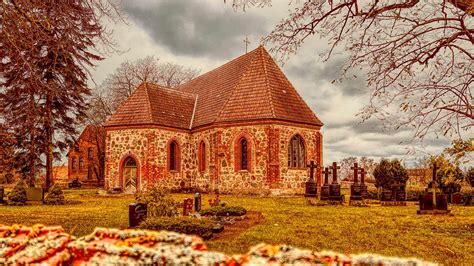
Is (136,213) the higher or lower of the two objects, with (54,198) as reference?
higher

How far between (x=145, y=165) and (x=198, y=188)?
4232 millimetres

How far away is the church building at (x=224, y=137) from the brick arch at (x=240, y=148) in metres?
0.07

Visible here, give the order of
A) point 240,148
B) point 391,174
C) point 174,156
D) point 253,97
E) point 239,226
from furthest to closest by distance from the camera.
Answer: point 174,156, point 253,97, point 240,148, point 391,174, point 239,226

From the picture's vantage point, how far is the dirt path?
355 inches

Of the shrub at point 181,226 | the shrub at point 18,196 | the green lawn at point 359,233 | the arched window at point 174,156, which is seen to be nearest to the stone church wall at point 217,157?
the arched window at point 174,156

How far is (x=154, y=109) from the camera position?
27062 mm

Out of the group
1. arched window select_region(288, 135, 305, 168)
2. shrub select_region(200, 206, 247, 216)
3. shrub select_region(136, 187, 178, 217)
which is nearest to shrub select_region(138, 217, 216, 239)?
shrub select_region(136, 187, 178, 217)

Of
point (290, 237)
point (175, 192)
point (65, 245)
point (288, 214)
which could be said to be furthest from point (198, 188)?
point (65, 245)

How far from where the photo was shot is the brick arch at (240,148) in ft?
77.8

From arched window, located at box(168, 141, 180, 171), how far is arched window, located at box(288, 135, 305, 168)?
8673mm

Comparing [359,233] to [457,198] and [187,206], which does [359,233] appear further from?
[457,198]

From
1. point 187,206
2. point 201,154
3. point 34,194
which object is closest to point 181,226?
point 187,206

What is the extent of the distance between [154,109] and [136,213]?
18.0 metres

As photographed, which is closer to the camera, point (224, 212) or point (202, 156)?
point (224, 212)
